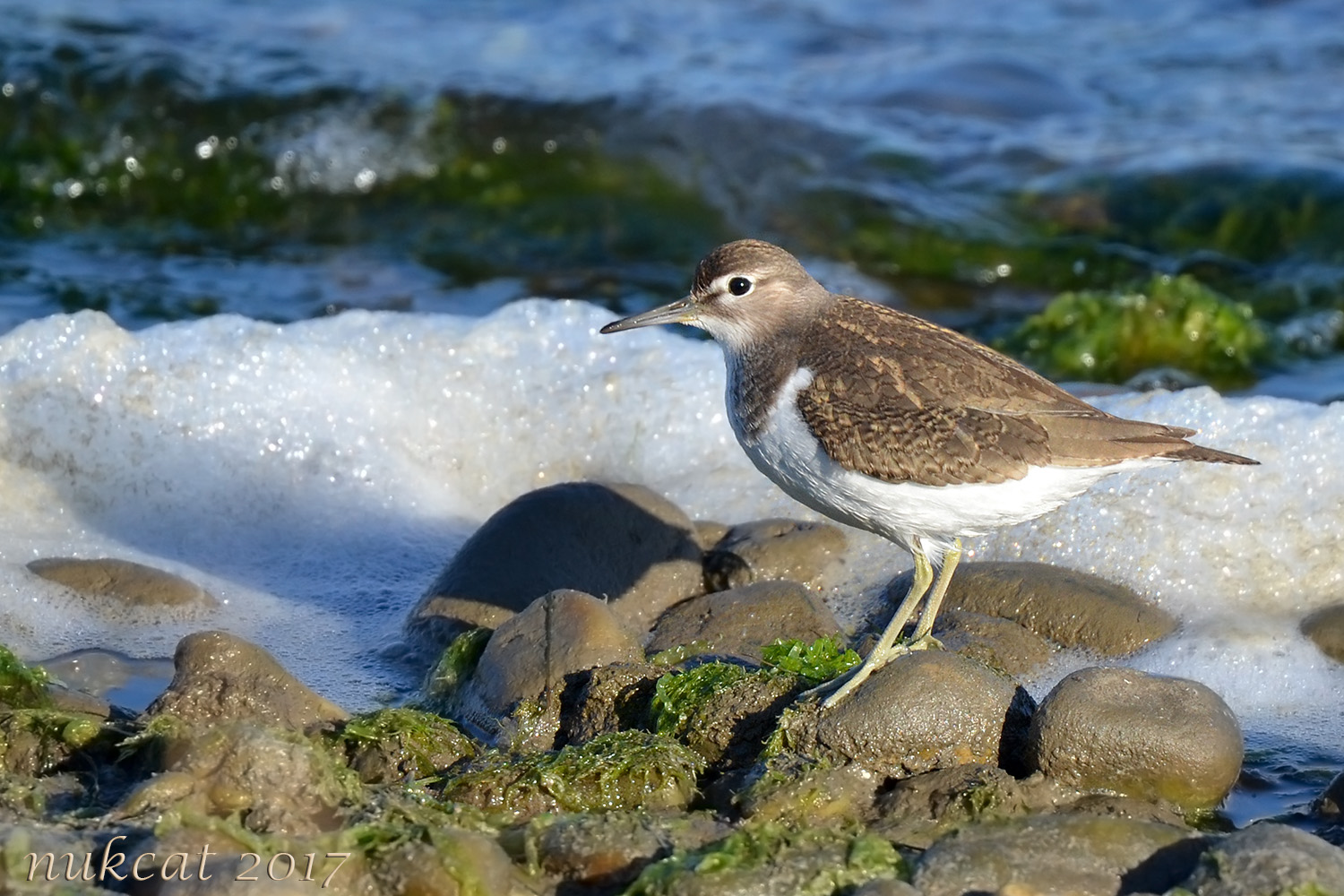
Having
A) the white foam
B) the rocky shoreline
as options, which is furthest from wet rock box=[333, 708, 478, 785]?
the white foam

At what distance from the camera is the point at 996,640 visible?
6121mm

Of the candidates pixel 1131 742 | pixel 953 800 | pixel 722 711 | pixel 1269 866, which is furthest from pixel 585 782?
pixel 1269 866

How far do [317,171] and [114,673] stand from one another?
7544 millimetres

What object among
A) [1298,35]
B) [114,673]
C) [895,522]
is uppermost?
[1298,35]

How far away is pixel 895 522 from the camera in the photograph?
535cm

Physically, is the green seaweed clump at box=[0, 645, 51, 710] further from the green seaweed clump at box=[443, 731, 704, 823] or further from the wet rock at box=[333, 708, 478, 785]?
the green seaweed clump at box=[443, 731, 704, 823]

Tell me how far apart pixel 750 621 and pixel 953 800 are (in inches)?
60.3

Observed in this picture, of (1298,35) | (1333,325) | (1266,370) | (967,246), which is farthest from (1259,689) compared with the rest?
(1298,35)

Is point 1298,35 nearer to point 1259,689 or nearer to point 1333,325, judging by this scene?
point 1333,325

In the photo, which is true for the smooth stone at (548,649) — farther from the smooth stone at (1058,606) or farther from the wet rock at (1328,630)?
the wet rock at (1328,630)

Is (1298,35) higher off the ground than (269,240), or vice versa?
(1298,35)

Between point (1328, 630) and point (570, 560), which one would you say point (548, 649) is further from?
point (1328, 630)

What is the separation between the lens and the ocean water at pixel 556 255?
704cm

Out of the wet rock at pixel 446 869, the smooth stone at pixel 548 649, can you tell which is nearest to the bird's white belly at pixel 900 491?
the smooth stone at pixel 548 649
